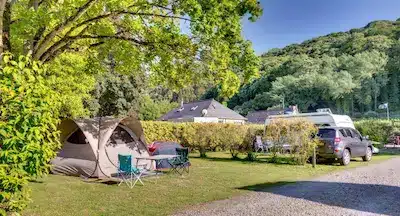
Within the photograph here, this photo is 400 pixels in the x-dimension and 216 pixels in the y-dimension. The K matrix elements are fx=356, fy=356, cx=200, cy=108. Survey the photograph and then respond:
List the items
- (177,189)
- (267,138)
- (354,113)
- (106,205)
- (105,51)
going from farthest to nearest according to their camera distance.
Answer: (354,113) < (267,138) < (105,51) < (177,189) < (106,205)

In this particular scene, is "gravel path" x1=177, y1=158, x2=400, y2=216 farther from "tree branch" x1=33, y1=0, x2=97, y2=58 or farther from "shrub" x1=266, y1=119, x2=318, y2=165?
"tree branch" x1=33, y1=0, x2=97, y2=58

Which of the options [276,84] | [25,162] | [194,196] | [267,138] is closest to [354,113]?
[276,84]

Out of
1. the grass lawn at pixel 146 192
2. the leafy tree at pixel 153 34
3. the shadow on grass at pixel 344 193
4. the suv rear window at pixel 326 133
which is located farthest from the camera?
the suv rear window at pixel 326 133

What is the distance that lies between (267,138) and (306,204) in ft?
32.1

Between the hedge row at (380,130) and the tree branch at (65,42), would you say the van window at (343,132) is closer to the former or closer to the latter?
the tree branch at (65,42)

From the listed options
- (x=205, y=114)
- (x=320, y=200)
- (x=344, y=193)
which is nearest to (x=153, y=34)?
(x=320, y=200)

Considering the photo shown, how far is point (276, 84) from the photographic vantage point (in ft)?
230

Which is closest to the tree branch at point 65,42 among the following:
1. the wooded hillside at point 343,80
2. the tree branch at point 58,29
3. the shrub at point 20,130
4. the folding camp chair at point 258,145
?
the tree branch at point 58,29

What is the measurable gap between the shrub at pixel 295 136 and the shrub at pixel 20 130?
13.1 m

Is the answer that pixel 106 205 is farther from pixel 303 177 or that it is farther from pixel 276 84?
pixel 276 84

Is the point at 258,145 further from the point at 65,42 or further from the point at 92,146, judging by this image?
the point at 65,42

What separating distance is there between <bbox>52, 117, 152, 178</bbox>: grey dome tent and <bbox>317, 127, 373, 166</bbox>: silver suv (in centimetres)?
798

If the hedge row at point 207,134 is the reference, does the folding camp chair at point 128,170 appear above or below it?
below

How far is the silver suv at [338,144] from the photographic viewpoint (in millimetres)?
15398
